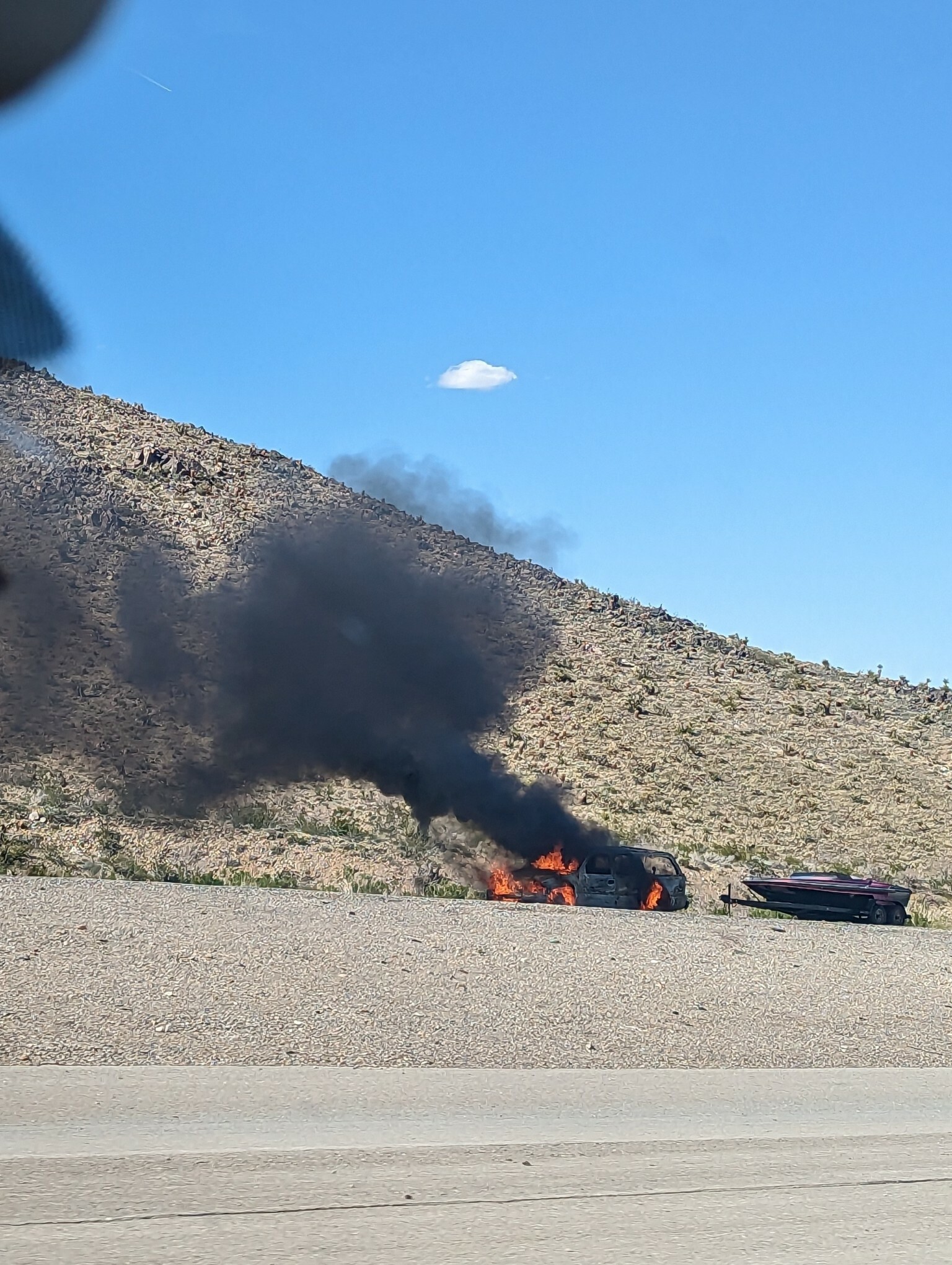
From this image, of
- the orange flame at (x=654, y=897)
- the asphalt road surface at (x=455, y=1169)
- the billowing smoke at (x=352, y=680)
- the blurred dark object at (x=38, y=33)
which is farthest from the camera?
the billowing smoke at (x=352, y=680)

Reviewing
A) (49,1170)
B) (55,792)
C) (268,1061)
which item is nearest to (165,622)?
(55,792)

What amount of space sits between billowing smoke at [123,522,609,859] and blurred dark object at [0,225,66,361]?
14.0 meters

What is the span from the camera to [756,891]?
23812mm

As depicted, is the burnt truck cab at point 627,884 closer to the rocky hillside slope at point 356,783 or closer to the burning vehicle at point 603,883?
the burning vehicle at point 603,883

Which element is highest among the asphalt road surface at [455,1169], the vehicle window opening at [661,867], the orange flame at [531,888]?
the vehicle window opening at [661,867]

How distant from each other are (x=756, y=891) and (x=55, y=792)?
51.8 feet

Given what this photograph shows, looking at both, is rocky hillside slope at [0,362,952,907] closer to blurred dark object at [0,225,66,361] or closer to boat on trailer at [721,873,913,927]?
boat on trailer at [721,873,913,927]

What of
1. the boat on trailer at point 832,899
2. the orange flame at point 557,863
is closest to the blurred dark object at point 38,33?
the orange flame at point 557,863

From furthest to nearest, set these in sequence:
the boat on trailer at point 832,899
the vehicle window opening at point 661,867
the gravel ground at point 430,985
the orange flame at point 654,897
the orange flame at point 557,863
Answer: the boat on trailer at point 832,899 < the orange flame at point 557,863 < the vehicle window opening at point 661,867 < the orange flame at point 654,897 < the gravel ground at point 430,985

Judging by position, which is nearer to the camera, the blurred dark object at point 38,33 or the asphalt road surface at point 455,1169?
the asphalt road surface at point 455,1169

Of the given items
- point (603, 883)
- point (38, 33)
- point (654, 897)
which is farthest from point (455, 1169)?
point (603, 883)

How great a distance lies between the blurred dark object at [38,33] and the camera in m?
9.20

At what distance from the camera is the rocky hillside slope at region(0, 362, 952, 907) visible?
28.4 meters

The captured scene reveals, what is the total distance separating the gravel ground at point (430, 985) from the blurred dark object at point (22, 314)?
18.5ft
